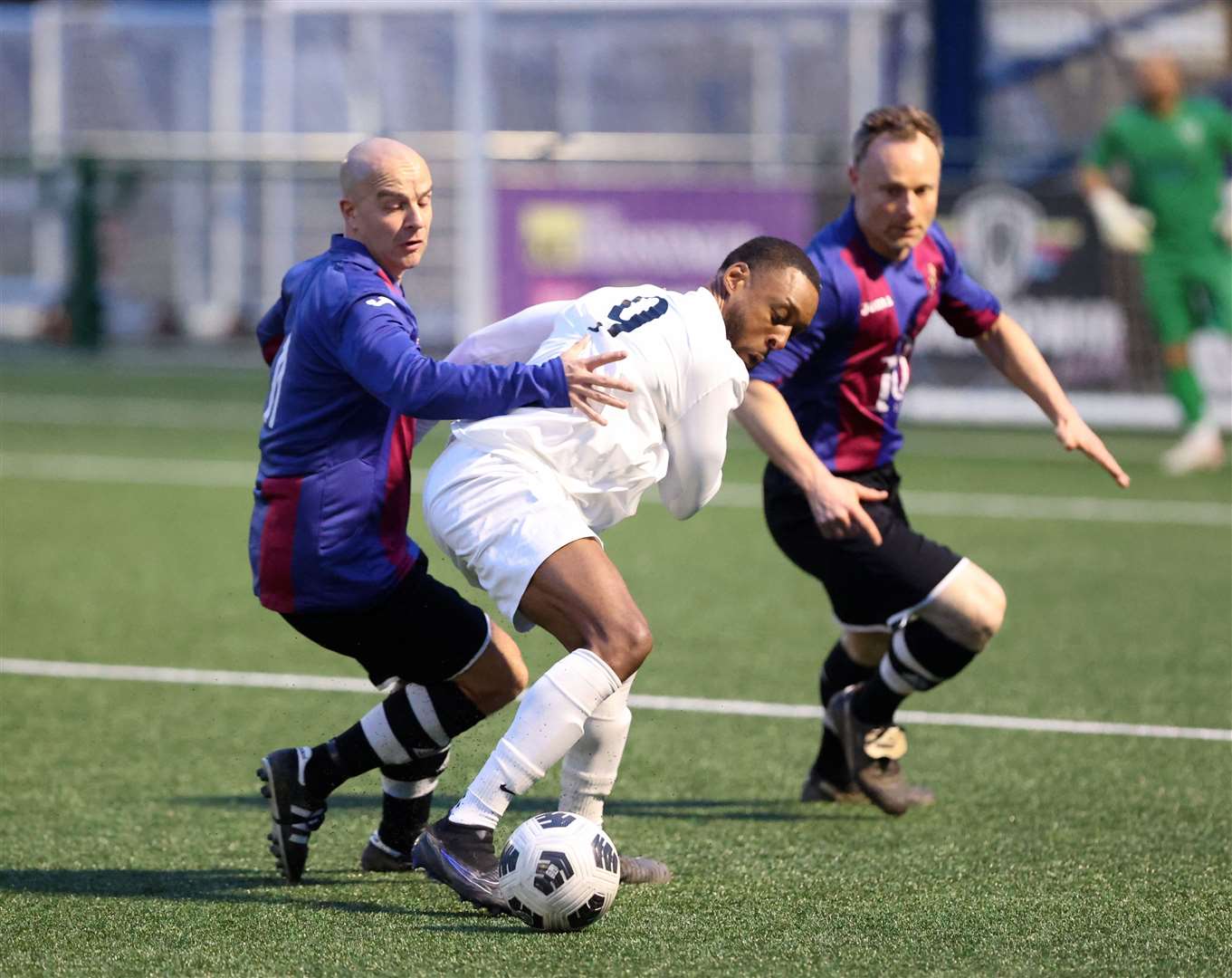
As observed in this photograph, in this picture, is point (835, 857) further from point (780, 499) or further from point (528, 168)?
point (528, 168)

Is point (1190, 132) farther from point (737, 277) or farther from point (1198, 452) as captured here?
point (737, 277)

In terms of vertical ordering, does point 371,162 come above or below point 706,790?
above

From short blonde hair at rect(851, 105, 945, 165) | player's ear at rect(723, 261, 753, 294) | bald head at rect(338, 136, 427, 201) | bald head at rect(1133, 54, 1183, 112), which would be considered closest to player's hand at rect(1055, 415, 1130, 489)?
short blonde hair at rect(851, 105, 945, 165)

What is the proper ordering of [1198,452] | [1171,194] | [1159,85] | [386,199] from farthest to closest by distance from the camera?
[1171,194]
[1159,85]
[1198,452]
[386,199]

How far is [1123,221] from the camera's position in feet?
41.5

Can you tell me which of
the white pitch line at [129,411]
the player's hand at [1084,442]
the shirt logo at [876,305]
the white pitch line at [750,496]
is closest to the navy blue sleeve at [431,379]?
the shirt logo at [876,305]

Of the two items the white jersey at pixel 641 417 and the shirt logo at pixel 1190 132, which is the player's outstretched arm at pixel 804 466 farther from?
the shirt logo at pixel 1190 132

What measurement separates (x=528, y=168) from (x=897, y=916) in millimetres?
12484

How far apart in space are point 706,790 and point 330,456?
1731mm

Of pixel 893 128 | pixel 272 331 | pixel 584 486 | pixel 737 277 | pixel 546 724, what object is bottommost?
pixel 546 724

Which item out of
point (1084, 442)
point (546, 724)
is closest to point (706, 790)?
point (1084, 442)

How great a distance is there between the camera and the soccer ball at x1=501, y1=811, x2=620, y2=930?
12.9 ft

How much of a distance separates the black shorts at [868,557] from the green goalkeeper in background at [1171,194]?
25.5ft

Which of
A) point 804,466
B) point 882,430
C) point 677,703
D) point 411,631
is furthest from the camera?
point 677,703
